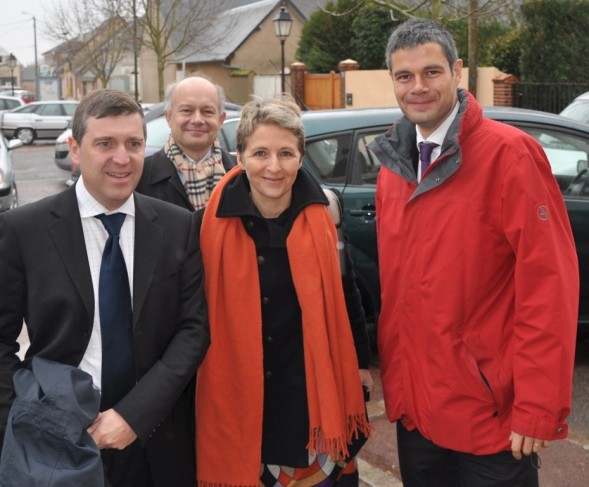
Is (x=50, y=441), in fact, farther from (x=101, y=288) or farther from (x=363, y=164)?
(x=363, y=164)

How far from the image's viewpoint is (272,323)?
8.45 ft

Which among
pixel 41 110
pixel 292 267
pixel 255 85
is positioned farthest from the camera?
pixel 255 85

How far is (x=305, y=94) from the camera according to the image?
92.8 ft

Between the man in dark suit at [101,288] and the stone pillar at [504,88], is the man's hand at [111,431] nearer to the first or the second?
the man in dark suit at [101,288]

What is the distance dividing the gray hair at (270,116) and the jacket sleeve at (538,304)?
72 centimetres

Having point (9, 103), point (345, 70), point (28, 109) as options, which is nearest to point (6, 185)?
point (345, 70)

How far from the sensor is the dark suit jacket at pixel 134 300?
220 centimetres

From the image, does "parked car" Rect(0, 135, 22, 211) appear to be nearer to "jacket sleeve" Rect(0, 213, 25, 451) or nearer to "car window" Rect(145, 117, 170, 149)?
"car window" Rect(145, 117, 170, 149)

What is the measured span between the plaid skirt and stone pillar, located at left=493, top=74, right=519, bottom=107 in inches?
757

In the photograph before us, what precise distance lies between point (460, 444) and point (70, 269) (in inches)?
52.8

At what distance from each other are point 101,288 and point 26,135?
26.5 m

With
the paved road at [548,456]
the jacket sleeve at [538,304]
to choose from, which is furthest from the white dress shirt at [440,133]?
the paved road at [548,456]

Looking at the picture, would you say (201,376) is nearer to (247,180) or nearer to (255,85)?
(247,180)

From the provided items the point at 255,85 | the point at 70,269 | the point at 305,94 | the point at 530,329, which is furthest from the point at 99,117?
the point at 255,85
